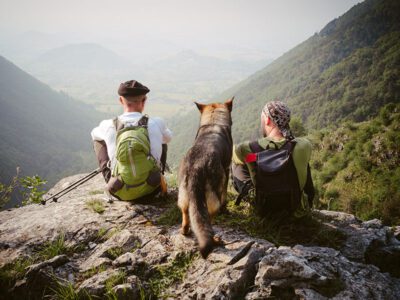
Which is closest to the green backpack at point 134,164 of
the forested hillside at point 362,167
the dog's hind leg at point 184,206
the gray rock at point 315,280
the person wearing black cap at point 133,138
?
the person wearing black cap at point 133,138

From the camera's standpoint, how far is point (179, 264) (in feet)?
10.5

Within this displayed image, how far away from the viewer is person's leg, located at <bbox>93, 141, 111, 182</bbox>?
504 cm

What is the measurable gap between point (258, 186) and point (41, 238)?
3.40 meters

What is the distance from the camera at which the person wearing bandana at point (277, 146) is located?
12.5ft

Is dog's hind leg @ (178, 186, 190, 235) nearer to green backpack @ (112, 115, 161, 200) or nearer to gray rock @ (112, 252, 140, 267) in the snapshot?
gray rock @ (112, 252, 140, 267)

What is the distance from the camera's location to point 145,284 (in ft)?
9.43

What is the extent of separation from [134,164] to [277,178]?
240 cm

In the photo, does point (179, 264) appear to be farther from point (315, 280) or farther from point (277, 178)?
point (277, 178)

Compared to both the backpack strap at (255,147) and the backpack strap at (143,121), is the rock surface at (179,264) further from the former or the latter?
the backpack strap at (143,121)

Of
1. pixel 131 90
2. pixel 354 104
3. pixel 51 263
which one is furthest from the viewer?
pixel 354 104

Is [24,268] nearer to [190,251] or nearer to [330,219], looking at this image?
[190,251]

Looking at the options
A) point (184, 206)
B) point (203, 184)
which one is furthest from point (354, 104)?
point (184, 206)

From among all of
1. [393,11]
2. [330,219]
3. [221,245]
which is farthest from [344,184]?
[393,11]

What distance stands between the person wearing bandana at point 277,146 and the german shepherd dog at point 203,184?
0.36 metres
